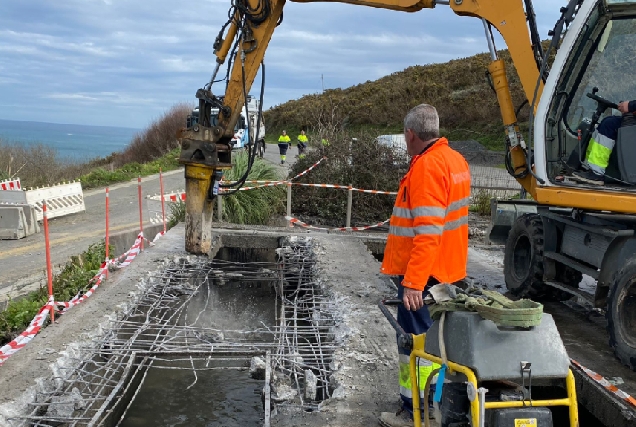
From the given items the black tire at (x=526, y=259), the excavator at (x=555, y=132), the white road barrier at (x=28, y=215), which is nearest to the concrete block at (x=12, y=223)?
the white road barrier at (x=28, y=215)

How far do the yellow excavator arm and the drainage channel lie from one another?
1154mm

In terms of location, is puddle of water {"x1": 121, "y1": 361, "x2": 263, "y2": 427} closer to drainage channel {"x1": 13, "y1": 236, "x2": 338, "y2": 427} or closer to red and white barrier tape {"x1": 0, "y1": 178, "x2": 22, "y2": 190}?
drainage channel {"x1": 13, "y1": 236, "x2": 338, "y2": 427}

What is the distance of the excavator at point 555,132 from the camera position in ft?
16.5

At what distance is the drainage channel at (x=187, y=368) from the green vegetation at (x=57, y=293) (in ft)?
3.52

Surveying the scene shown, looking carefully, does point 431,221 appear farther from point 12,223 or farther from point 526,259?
point 12,223

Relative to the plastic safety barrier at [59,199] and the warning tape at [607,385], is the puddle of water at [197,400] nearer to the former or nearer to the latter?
the warning tape at [607,385]

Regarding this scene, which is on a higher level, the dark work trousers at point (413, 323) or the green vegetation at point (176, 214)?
the dark work trousers at point (413, 323)

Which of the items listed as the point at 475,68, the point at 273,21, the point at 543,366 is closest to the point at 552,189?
the point at 543,366

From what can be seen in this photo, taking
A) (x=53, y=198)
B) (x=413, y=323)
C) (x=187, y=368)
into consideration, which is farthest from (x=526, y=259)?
(x=53, y=198)

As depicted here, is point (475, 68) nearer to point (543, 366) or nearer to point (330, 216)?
point (330, 216)

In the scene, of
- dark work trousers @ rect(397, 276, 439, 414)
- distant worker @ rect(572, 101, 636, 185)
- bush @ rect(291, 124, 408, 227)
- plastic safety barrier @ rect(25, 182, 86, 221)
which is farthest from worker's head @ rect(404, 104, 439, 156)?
plastic safety barrier @ rect(25, 182, 86, 221)

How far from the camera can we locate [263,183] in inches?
454

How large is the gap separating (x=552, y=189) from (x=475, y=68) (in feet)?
121

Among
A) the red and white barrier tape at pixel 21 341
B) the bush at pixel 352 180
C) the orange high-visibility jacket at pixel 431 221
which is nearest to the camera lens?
the orange high-visibility jacket at pixel 431 221
